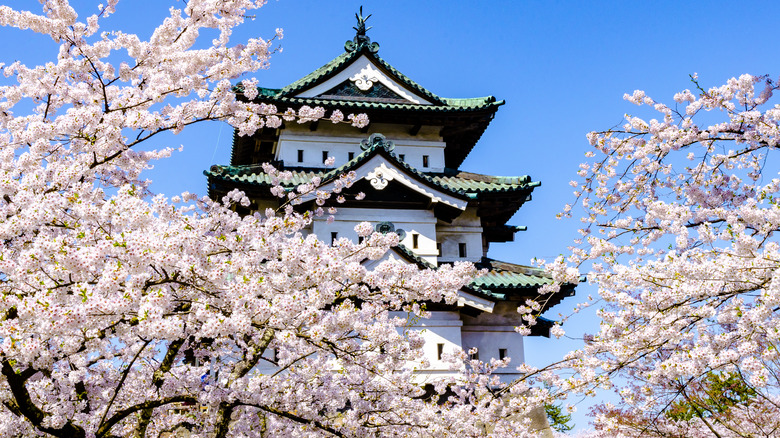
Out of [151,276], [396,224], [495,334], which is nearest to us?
[151,276]

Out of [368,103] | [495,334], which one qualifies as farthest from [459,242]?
[368,103]

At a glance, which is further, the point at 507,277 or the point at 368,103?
the point at 368,103

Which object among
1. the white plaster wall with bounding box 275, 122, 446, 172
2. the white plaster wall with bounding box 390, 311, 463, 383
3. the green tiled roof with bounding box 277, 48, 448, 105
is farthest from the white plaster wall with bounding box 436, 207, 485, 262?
the green tiled roof with bounding box 277, 48, 448, 105

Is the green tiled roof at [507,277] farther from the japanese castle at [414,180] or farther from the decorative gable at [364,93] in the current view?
the decorative gable at [364,93]

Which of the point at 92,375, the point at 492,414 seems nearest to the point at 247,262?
the point at 92,375

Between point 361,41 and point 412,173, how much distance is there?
19.9 feet

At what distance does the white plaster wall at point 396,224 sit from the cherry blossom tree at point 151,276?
7979 mm

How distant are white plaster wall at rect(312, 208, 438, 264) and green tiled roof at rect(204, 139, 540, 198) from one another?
1.14 metres

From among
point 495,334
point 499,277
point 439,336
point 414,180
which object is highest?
point 414,180

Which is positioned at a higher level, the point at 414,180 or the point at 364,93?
the point at 364,93

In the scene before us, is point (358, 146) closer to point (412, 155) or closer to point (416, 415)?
point (412, 155)

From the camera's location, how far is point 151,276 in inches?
244

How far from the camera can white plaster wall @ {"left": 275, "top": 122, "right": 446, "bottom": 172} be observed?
Answer: 20.0m

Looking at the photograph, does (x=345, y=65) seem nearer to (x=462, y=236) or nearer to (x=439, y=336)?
(x=462, y=236)
